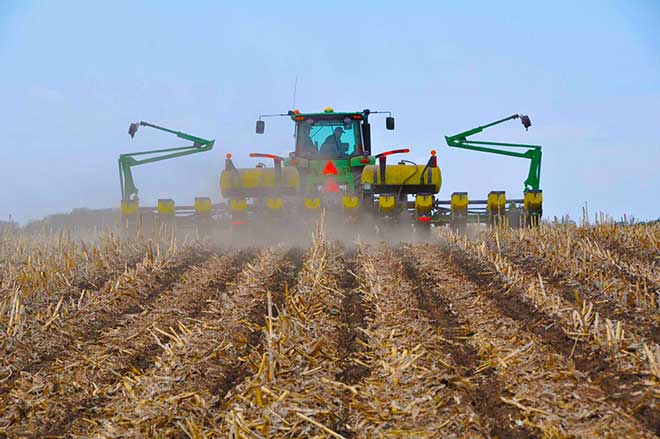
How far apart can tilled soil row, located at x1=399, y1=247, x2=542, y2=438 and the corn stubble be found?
0.01 metres

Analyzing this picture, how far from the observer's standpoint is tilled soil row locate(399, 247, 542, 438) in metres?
3.44

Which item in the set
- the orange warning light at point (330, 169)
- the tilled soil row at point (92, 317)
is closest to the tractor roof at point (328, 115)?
the orange warning light at point (330, 169)

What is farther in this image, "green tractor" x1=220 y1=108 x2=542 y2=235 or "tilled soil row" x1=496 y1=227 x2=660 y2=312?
"green tractor" x1=220 y1=108 x2=542 y2=235

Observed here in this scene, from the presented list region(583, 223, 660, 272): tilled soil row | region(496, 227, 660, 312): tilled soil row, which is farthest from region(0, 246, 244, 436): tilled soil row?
region(583, 223, 660, 272): tilled soil row

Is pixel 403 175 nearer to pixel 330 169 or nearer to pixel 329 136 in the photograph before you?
pixel 330 169

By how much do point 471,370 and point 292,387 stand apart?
1.20 meters

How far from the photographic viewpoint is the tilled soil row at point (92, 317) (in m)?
4.88

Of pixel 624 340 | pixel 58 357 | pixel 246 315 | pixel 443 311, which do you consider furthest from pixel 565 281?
pixel 58 357

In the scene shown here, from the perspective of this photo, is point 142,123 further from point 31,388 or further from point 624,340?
point 624,340

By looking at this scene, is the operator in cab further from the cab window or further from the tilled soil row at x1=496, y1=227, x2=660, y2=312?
the tilled soil row at x1=496, y1=227, x2=660, y2=312

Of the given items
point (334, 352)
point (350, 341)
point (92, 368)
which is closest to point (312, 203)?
point (350, 341)

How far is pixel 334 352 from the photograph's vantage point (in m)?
4.74

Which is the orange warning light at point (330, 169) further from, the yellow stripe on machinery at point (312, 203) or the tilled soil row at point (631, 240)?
the tilled soil row at point (631, 240)

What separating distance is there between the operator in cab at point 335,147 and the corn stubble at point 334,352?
21.3 ft
